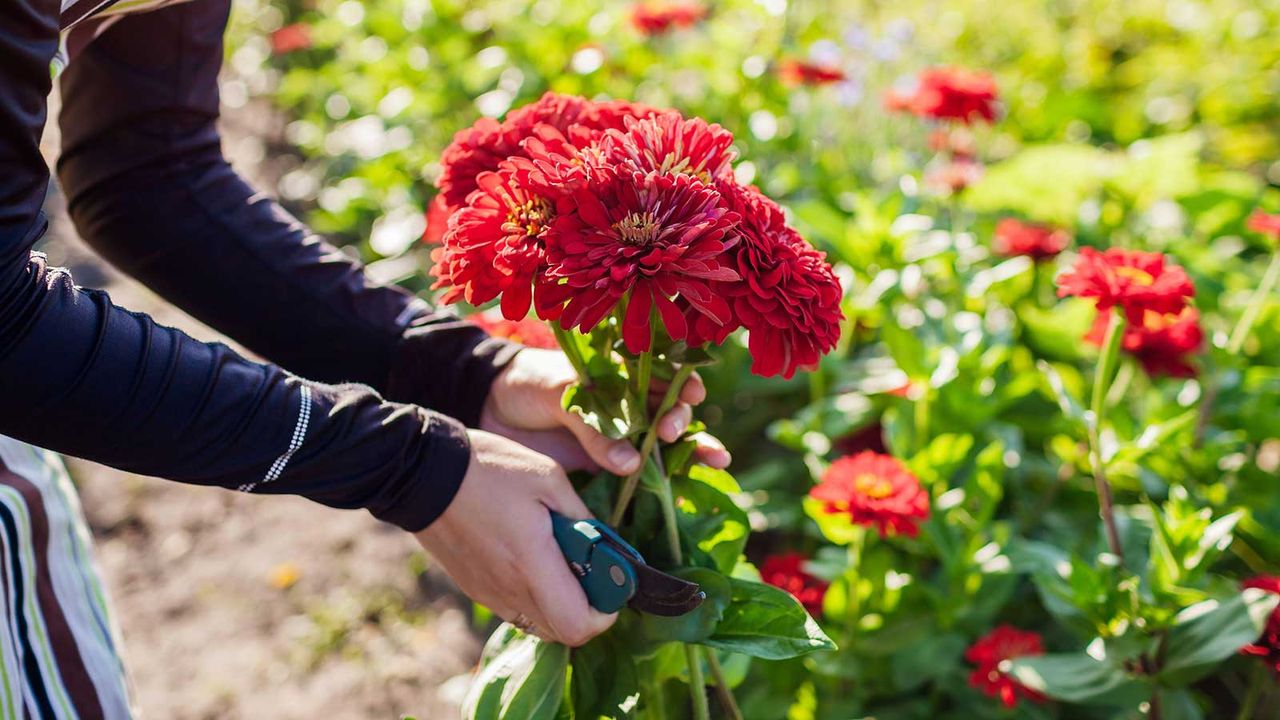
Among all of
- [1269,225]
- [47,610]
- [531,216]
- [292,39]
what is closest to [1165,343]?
[1269,225]

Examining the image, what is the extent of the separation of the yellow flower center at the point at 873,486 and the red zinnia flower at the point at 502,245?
0.81m

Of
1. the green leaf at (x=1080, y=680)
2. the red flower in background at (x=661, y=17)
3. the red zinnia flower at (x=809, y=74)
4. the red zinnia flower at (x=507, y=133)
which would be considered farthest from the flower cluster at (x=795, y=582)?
the red flower in background at (x=661, y=17)

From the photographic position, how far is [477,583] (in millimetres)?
1042

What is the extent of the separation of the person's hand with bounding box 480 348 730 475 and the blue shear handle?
0.09 metres

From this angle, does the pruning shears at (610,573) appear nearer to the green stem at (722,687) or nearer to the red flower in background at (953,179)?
the green stem at (722,687)

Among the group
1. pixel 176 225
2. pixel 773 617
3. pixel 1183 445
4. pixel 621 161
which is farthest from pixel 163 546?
pixel 1183 445

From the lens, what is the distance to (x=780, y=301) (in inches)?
34.4

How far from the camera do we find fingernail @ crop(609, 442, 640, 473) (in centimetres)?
105

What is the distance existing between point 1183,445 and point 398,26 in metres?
2.93

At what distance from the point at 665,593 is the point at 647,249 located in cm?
36

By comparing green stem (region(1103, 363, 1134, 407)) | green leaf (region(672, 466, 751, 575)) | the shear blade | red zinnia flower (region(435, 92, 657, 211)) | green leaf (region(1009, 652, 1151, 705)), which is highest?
red zinnia flower (region(435, 92, 657, 211))

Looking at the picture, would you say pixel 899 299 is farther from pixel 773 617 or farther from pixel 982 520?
pixel 773 617

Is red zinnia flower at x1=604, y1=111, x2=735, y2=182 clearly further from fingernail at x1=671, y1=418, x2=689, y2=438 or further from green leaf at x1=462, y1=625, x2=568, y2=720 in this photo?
green leaf at x1=462, y1=625, x2=568, y2=720

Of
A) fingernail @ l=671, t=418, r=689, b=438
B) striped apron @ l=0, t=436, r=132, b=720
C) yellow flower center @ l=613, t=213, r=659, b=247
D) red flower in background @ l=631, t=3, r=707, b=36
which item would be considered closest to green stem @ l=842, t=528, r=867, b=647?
fingernail @ l=671, t=418, r=689, b=438
